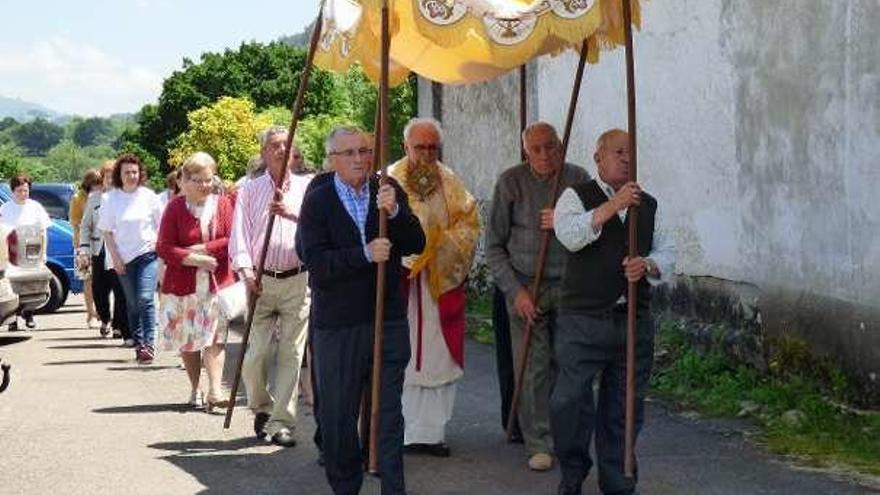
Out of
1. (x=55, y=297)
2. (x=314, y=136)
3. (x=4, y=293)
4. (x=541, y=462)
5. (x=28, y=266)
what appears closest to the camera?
(x=541, y=462)

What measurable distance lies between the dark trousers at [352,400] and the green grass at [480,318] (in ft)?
20.0

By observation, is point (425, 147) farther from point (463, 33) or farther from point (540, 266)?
point (463, 33)

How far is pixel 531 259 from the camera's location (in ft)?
26.7

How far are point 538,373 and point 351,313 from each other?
1743mm

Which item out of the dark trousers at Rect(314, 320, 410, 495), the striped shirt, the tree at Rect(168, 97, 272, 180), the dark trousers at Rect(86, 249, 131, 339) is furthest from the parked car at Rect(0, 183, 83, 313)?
the tree at Rect(168, 97, 272, 180)

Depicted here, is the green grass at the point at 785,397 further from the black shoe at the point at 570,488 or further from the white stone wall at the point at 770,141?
the black shoe at the point at 570,488

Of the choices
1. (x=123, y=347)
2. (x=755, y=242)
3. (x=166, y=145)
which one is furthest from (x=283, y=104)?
(x=755, y=242)

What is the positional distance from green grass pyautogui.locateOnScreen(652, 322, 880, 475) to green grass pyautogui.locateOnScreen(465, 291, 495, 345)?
2496 millimetres

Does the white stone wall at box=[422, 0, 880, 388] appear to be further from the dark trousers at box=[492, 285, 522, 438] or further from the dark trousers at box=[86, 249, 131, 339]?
the dark trousers at box=[86, 249, 131, 339]

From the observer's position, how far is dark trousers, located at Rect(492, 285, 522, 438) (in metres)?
8.77

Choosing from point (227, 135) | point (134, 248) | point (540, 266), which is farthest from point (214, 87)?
point (540, 266)

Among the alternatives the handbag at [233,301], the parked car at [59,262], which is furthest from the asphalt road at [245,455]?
the parked car at [59,262]

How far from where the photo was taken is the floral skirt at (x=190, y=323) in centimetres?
1040

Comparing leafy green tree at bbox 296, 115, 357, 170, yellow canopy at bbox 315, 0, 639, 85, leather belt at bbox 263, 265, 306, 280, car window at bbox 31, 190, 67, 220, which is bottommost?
leather belt at bbox 263, 265, 306, 280
